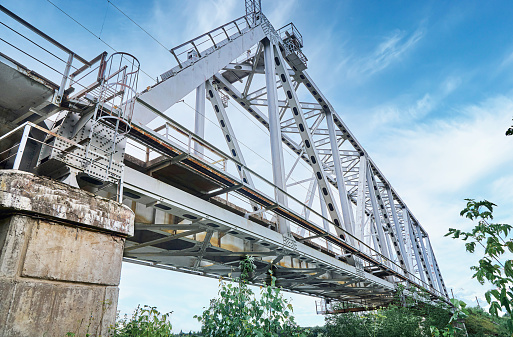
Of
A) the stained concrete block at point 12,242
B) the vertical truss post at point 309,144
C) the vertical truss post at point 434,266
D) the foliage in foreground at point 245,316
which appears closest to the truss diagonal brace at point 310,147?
the vertical truss post at point 309,144

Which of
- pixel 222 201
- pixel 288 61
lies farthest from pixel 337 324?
pixel 288 61

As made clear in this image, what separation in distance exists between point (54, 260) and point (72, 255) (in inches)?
9.1

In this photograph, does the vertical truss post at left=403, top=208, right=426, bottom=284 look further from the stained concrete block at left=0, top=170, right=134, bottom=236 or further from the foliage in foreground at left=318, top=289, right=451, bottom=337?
the stained concrete block at left=0, top=170, right=134, bottom=236

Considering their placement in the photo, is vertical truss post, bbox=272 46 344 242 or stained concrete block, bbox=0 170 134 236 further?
vertical truss post, bbox=272 46 344 242

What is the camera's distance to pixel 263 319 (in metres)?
5.11

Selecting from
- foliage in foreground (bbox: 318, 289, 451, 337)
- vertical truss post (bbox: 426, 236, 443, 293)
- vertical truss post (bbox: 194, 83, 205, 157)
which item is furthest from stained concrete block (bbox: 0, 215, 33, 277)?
vertical truss post (bbox: 426, 236, 443, 293)

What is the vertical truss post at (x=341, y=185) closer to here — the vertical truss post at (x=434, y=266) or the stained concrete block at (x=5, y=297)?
the stained concrete block at (x=5, y=297)

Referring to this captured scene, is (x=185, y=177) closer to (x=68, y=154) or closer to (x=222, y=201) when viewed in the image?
(x=222, y=201)

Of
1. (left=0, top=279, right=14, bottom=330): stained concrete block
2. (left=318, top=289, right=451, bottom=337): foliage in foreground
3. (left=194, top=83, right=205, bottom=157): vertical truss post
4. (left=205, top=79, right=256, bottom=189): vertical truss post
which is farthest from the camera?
(left=318, top=289, right=451, bottom=337): foliage in foreground

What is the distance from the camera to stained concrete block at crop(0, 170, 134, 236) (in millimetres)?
3676

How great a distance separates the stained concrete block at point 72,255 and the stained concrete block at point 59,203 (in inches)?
5.9

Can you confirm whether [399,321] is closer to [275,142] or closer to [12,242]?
[275,142]

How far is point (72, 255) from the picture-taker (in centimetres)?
406

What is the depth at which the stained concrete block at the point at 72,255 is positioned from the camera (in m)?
3.73
